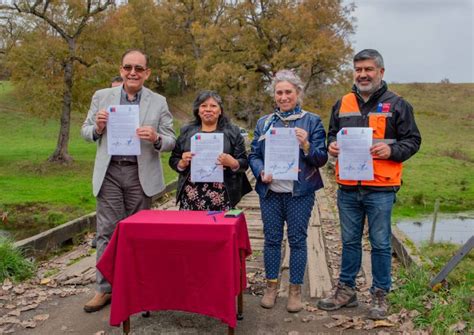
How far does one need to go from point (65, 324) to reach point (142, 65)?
2.44 m

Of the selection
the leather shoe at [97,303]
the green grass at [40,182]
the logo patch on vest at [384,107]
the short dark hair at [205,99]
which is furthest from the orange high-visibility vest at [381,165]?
the green grass at [40,182]

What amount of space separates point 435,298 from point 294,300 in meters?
1.29

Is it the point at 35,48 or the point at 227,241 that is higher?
the point at 35,48

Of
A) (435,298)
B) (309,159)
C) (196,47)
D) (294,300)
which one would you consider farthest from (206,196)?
(196,47)

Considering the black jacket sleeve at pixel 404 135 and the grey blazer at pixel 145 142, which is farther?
the grey blazer at pixel 145 142

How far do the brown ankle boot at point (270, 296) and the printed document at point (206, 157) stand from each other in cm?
113

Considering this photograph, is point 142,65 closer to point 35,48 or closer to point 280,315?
point 280,315

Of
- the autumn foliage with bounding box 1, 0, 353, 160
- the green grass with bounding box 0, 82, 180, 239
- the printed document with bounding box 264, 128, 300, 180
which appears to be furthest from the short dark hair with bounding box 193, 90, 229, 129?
the autumn foliage with bounding box 1, 0, 353, 160

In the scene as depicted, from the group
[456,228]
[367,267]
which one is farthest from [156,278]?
[456,228]

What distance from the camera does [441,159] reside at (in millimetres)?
22609

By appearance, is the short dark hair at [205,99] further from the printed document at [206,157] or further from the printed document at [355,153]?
the printed document at [355,153]

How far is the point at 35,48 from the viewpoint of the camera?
54.3 feet

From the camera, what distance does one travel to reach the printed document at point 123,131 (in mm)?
4398

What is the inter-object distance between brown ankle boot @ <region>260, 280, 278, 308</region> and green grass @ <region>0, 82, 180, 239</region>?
5.97 m
